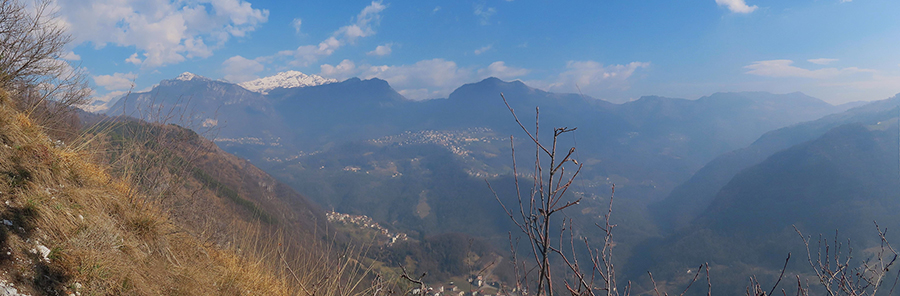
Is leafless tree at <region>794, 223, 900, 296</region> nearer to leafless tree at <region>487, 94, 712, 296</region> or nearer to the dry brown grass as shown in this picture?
leafless tree at <region>487, 94, 712, 296</region>

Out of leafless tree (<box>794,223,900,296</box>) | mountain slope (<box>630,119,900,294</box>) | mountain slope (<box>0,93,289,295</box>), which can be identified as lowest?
mountain slope (<box>630,119,900,294</box>)

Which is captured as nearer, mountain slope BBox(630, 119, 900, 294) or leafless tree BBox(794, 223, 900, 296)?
leafless tree BBox(794, 223, 900, 296)

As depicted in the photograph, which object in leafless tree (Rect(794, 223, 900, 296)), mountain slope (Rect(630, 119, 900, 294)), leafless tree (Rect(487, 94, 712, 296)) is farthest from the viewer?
mountain slope (Rect(630, 119, 900, 294))

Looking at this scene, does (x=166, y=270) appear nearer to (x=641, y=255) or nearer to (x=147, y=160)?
(x=147, y=160)

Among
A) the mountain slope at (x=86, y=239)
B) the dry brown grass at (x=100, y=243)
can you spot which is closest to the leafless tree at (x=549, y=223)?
the dry brown grass at (x=100, y=243)

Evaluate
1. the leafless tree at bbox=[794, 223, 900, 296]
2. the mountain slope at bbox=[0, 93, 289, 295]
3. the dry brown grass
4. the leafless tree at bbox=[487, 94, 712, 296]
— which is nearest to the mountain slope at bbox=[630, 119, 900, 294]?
the leafless tree at bbox=[794, 223, 900, 296]

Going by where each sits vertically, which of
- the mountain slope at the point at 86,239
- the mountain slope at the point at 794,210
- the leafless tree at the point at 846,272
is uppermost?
the mountain slope at the point at 86,239

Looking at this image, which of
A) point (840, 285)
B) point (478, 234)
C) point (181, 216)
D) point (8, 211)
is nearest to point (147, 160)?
point (181, 216)

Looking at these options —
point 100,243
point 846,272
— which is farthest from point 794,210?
point 100,243

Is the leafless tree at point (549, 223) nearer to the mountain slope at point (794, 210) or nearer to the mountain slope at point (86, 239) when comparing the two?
the mountain slope at point (86, 239)
